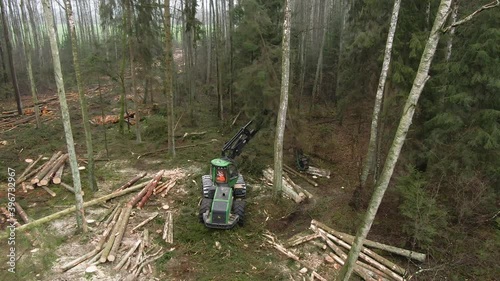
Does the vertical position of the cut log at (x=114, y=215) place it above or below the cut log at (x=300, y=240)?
above

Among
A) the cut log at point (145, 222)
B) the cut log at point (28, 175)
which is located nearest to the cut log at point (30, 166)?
the cut log at point (28, 175)

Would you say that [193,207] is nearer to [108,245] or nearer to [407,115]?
[108,245]

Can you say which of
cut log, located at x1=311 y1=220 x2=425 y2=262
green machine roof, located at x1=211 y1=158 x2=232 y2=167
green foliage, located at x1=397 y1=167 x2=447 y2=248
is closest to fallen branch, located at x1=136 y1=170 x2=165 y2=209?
green machine roof, located at x1=211 y1=158 x2=232 y2=167

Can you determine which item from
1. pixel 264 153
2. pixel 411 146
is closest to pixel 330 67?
pixel 264 153

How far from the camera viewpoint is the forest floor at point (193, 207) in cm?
771

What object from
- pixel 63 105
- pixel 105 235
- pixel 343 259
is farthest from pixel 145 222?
pixel 343 259

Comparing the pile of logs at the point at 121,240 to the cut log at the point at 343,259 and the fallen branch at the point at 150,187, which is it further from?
the cut log at the point at 343,259

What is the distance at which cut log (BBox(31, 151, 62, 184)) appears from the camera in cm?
1141

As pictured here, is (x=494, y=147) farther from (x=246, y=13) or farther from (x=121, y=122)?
(x=121, y=122)

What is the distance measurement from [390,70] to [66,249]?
464 inches

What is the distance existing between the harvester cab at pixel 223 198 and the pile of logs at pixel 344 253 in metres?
1.22

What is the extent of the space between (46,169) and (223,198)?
778 cm

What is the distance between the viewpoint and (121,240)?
859 cm

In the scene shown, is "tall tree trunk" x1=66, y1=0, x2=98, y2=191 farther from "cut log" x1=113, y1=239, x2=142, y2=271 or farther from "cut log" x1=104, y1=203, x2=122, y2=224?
"cut log" x1=113, y1=239, x2=142, y2=271
